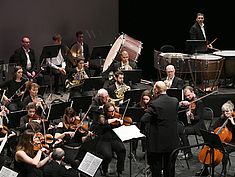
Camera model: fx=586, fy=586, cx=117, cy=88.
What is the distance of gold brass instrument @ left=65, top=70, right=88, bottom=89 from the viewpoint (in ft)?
35.6

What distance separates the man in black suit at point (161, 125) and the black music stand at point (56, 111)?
1.56 meters

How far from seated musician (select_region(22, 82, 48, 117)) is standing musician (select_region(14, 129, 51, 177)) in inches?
67.8

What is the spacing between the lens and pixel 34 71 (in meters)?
12.0

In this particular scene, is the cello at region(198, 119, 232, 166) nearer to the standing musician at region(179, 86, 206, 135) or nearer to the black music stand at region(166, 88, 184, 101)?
the standing musician at region(179, 86, 206, 135)

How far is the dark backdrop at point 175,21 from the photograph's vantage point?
1395 cm

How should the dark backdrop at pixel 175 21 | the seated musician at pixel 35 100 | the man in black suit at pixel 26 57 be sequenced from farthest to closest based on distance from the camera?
the dark backdrop at pixel 175 21, the man in black suit at pixel 26 57, the seated musician at pixel 35 100

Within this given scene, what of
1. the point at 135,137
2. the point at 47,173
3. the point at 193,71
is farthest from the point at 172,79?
the point at 47,173

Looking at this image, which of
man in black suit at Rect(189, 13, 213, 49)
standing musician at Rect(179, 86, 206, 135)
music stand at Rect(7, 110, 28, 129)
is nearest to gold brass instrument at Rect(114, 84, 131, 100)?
standing musician at Rect(179, 86, 206, 135)

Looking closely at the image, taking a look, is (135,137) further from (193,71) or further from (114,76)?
(193,71)

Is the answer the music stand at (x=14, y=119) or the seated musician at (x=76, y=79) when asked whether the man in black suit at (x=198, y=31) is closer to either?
the seated musician at (x=76, y=79)

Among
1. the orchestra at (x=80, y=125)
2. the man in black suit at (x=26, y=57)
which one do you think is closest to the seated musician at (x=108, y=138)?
the orchestra at (x=80, y=125)

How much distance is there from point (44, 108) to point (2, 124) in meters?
0.97

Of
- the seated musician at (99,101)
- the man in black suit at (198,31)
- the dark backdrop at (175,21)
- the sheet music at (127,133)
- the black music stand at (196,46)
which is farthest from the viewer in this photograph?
the dark backdrop at (175,21)

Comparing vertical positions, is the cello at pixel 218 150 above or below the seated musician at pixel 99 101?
below
